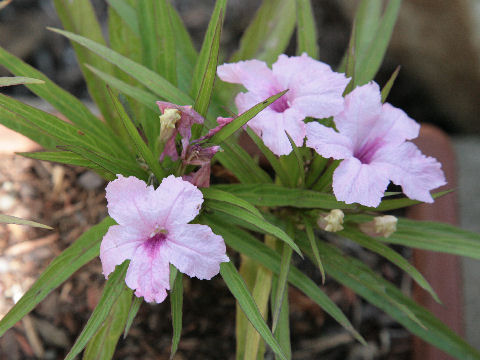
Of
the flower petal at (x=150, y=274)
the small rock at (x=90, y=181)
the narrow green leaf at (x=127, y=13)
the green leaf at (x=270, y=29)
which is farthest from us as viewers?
the small rock at (x=90, y=181)

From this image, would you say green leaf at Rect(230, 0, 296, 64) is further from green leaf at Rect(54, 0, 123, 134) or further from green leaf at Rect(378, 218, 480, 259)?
green leaf at Rect(378, 218, 480, 259)

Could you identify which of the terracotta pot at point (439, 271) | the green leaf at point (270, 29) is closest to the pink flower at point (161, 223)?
the green leaf at point (270, 29)

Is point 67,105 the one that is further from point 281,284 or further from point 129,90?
point 281,284

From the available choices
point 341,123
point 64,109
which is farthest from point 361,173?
point 64,109

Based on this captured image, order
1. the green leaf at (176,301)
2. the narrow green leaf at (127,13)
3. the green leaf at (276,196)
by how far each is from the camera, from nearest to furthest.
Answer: the green leaf at (176,301) → the green leaf at (276,196) → the narrow green leaf at (127,13)

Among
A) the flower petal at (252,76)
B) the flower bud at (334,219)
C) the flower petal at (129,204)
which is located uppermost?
the flower petal at (252,76)

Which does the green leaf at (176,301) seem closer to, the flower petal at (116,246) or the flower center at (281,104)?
the flower petal at (116,246)

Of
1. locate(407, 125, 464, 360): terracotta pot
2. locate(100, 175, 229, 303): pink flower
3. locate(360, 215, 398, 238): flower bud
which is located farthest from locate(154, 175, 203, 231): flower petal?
locate(407, 125, 464, 360): terracotta pot

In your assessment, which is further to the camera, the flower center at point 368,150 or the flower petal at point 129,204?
the flower center at point 368,150
